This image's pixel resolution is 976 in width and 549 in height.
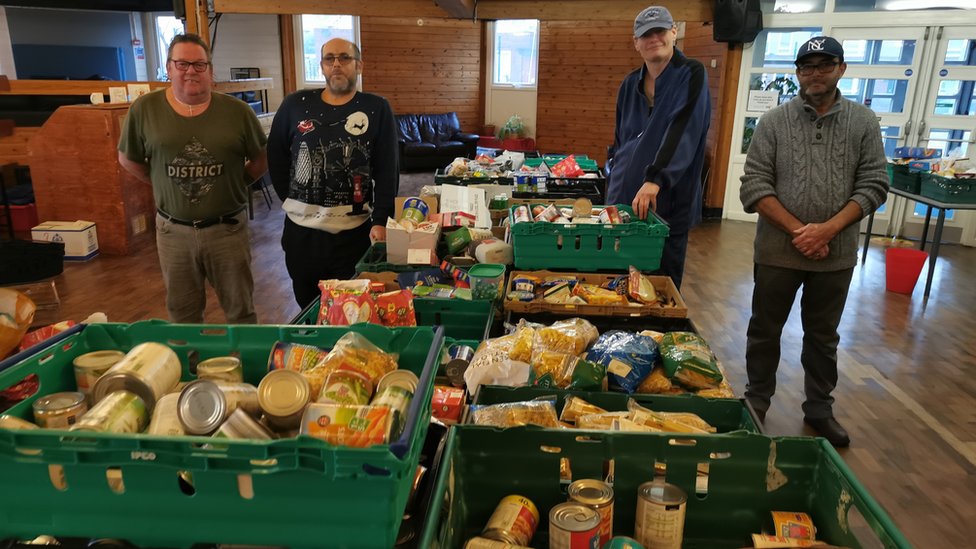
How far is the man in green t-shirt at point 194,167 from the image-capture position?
264 cm

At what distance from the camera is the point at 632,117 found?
3.11 m

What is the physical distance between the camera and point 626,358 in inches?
71.9

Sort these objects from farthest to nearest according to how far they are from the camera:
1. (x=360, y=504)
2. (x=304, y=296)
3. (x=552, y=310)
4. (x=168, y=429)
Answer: (x=304, y=296)
(x=552, y=310)
(x=168, y=429)
(x=360, y=504)

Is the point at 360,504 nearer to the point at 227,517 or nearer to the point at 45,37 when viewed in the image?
the point at 227,517

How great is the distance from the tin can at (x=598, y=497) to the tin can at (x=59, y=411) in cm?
83

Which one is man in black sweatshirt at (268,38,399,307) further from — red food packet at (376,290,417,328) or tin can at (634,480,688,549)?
tin can at (634,480,688,549)

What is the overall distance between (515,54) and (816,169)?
33.1 ft

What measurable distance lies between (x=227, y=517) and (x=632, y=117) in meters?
2.64

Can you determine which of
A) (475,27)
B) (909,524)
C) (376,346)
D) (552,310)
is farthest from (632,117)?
(475,27)

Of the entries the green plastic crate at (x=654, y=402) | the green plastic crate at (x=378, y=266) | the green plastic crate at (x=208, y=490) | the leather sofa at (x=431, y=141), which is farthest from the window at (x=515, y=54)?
the green plastic crate at (x=208, y=490)

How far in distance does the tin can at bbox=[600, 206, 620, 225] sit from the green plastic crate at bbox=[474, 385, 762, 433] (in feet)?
3.45

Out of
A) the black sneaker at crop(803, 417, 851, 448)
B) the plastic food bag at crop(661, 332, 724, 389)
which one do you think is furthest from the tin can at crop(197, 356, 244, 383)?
the black sneaker at crop(803, 417, 851, 448)

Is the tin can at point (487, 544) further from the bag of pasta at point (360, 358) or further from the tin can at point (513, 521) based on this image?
the bag of pasta at point (360, 358)

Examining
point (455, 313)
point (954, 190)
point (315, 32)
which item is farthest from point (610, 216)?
point (315, 32)
